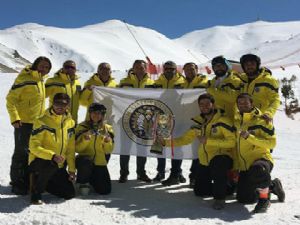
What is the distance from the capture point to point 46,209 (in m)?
5.24

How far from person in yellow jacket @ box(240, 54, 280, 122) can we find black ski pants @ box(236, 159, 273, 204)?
80cm

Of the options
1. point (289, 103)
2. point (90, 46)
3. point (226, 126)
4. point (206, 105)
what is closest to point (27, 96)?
point (206, 105)

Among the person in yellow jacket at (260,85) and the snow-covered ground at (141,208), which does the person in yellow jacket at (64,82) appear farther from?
the person in yellow jacket at (260,85)

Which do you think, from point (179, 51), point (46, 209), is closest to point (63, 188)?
point (46, 209)

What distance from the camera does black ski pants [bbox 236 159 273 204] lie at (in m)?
5.30

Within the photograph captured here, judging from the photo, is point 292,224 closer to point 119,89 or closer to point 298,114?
point 119,89

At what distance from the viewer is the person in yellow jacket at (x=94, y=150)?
6.01 meters

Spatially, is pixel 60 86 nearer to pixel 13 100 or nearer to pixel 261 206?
pixel 13 100

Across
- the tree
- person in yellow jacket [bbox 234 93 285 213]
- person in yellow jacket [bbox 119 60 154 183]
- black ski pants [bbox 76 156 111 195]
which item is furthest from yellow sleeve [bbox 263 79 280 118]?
the tree

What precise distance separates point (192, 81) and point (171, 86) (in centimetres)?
35

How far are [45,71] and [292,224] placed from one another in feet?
12.4

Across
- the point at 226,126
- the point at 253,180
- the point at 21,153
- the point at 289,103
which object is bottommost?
the point at 253,180

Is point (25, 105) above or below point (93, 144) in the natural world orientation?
above

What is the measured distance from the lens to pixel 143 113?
6965 millimetres
